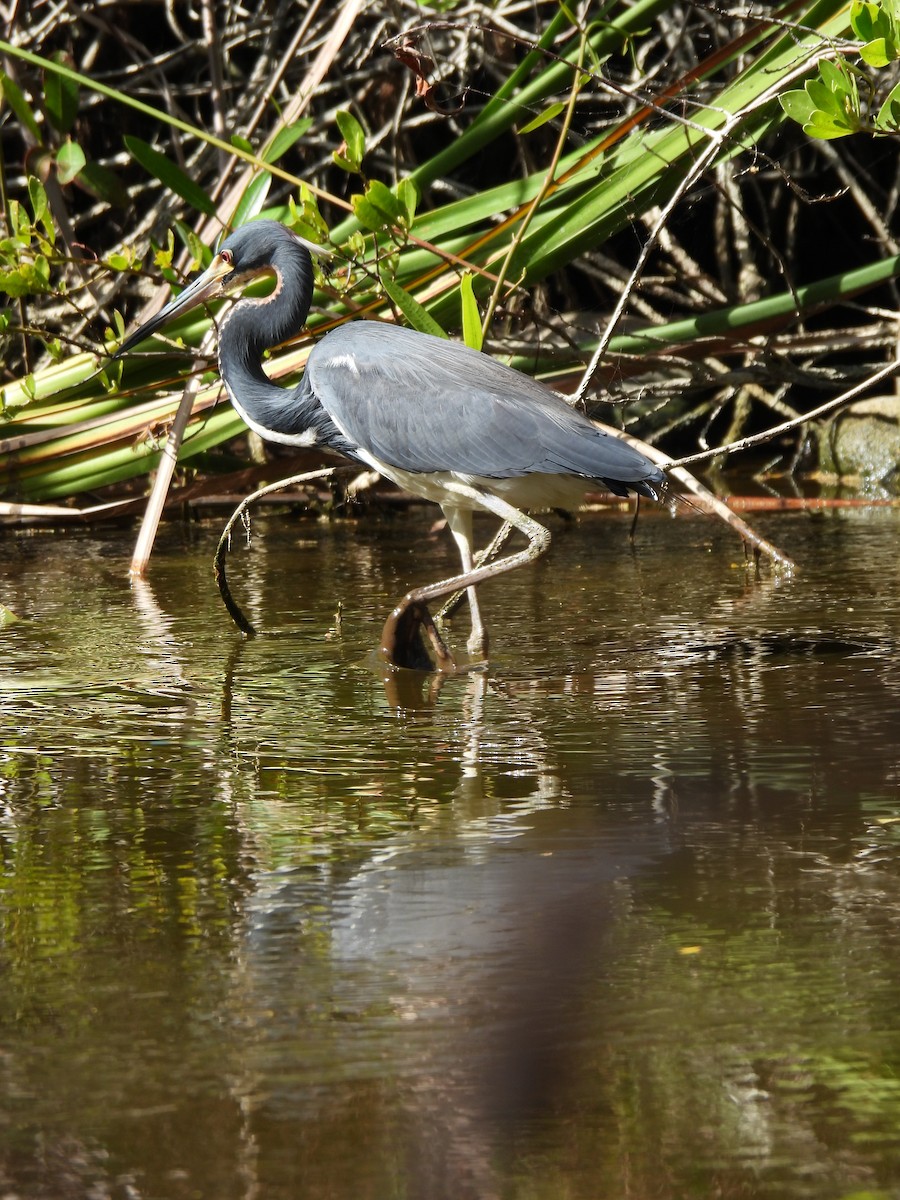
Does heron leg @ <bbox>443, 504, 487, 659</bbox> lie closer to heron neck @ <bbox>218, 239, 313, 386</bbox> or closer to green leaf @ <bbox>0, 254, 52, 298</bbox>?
heron neck @ <bbox>218, 239, 313, 386</bbox>

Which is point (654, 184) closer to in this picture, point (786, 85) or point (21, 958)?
point (786, 85)

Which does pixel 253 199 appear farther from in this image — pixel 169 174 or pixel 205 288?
pixel 205 288

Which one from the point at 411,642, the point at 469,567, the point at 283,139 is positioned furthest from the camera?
the point at 283,139

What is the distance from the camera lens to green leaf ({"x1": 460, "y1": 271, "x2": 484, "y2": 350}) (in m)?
5.79

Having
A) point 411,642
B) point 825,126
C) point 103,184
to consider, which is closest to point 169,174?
point 103,184

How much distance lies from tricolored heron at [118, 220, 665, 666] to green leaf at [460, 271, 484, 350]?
0.72ft

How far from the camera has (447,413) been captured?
5.41 meters

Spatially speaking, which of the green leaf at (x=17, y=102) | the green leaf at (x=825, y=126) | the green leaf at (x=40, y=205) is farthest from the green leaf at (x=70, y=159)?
the green leaf at (x=825, y=126)

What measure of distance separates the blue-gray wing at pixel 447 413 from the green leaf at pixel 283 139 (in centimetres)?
179

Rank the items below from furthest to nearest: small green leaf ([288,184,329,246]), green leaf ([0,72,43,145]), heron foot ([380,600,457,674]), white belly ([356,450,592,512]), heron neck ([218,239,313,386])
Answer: green leaf ([0,72,43,145]) → small green leaf ([288,184,329,246]) → heron neck ([218,239,313,386]) → white belly ([356,450,592,512]) → heron foot ([380,600,457,674])

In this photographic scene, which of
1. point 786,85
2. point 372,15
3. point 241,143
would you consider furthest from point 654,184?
point 372,15

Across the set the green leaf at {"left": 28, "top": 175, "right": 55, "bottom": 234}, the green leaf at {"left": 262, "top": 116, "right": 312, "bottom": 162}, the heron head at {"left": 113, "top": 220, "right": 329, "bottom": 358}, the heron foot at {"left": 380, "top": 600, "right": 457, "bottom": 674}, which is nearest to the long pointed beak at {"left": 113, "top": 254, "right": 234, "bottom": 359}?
the heron head at {"left": 113, "top": 220, "right": 329, "bottom": 358}

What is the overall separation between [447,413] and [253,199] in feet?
6.39

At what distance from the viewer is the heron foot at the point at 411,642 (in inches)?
201
